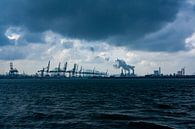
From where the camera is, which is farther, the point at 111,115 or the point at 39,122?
the point at 111,115

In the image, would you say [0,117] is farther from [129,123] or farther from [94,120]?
[129,123]

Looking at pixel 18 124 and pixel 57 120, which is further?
pixel 57 120

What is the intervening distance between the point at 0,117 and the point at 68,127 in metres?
11.8

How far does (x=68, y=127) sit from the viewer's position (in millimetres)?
34906

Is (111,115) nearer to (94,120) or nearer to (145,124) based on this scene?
(94,120)

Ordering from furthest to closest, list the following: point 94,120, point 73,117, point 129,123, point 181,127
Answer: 1. point 73,117
2. point 94,120
3. point 129,123
4. point 181,127

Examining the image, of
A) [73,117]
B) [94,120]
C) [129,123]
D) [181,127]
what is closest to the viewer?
[181,127]

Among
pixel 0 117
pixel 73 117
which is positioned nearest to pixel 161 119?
pixel 73 117

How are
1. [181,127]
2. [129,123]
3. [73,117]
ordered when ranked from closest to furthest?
[181,127] → [129,123] → [73,117]

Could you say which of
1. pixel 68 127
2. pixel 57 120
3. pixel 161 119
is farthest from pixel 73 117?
pixel 161 119

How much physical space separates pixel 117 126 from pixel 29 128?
27.8 ft

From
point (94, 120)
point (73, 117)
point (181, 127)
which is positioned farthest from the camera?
point (73, 117)

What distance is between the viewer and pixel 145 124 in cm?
3588

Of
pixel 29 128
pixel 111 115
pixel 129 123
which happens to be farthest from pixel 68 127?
pixel 111 115
